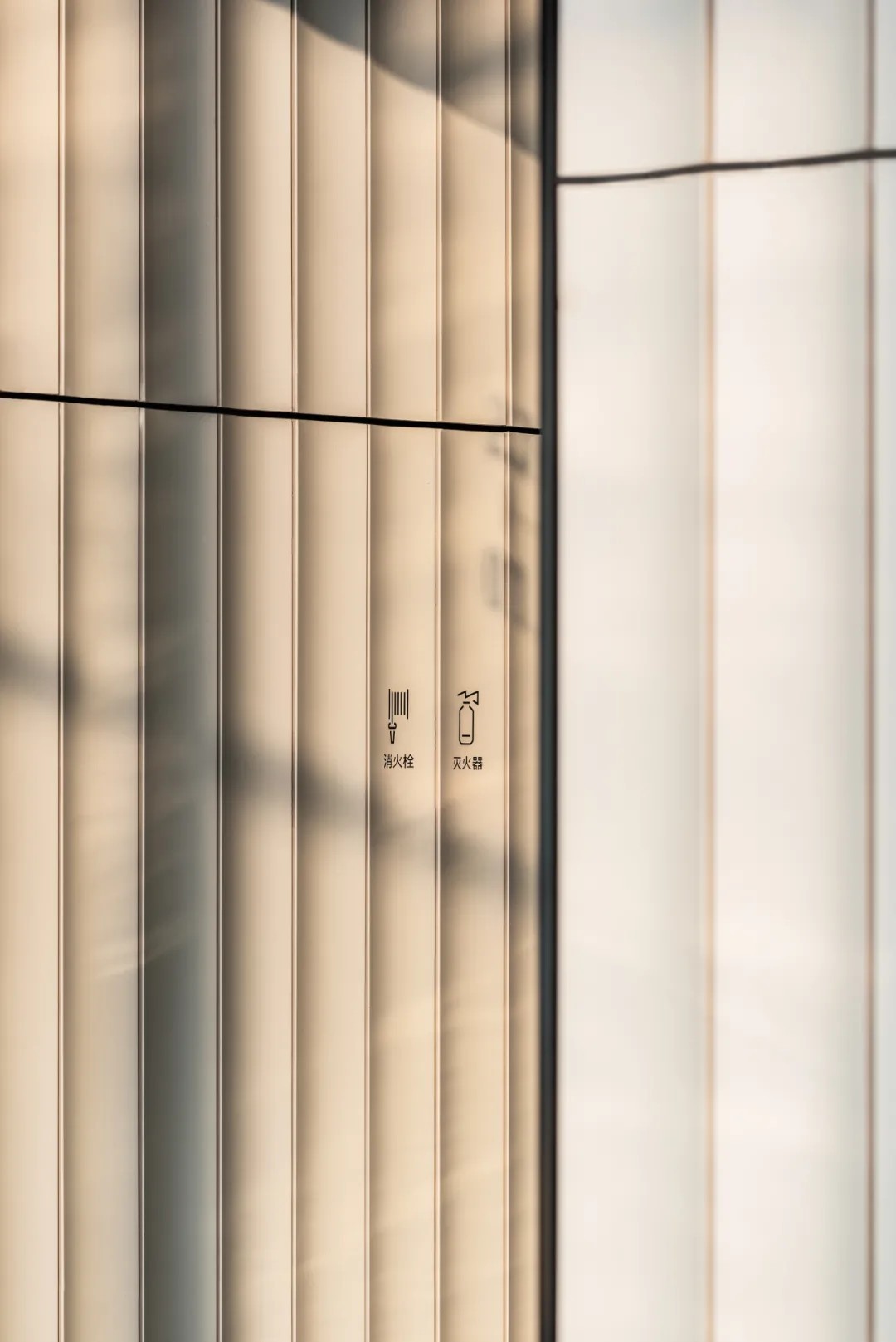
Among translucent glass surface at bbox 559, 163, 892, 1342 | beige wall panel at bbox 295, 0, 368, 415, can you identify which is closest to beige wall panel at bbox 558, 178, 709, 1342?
translucent glass surface at bbox 559, 163, 892, 1342

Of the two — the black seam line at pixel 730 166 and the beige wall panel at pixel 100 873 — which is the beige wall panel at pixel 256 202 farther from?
the black seam line at pixel 730 166

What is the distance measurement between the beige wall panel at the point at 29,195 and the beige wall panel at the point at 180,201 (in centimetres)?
9

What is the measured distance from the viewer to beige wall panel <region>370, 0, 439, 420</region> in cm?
119

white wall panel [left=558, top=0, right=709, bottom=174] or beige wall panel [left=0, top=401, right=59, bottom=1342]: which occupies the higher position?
white wall panel [left=558, top=0, right=709, bottom=174]

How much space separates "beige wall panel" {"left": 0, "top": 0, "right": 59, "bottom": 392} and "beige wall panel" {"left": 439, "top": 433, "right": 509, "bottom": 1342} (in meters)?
0.43

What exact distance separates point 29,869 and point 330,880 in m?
0.31

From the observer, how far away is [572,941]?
1.29m

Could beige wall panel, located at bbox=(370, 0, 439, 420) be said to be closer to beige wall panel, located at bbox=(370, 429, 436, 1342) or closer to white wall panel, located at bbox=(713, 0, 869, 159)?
beige wall panel, located at bbox=(370, 429, 436, 1342)

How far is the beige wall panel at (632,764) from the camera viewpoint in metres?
1.24

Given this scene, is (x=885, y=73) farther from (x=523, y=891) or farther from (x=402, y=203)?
(x=523, y=891)

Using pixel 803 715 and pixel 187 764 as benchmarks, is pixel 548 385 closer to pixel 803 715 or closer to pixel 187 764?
pixel 803 715

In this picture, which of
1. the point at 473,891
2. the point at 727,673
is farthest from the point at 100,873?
the point at 727,673

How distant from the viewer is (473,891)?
49.4 inches

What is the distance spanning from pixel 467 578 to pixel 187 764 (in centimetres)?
37
